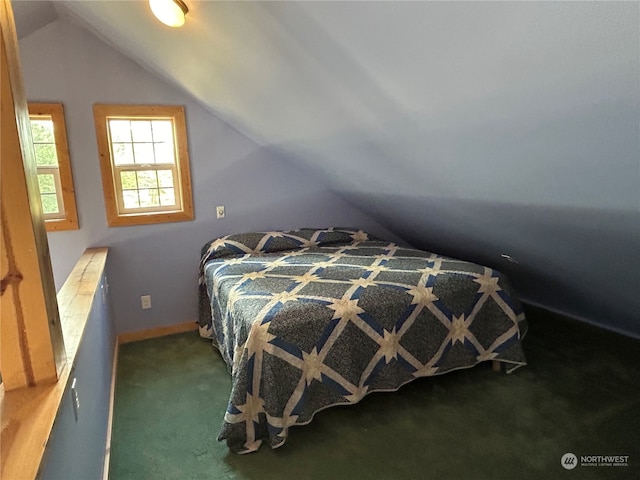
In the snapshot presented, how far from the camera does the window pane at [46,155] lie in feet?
9.49

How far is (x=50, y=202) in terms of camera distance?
9.70 feet

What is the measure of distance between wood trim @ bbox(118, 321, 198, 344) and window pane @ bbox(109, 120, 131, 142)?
4.91 feet

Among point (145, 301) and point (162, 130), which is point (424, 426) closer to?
point (145, 301)

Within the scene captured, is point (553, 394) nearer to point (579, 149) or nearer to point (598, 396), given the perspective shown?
point (598, 396)

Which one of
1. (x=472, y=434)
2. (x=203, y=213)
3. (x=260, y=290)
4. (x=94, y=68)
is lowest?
(x=472, y=434)

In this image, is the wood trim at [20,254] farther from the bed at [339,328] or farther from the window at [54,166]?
the window at [54,166]

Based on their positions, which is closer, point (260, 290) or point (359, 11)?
point (359, 11)

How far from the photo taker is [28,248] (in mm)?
969

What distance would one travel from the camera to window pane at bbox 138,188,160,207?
3.25 meters

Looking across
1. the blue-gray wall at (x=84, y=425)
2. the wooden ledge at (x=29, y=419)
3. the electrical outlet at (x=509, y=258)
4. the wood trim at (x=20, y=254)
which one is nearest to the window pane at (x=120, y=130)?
the blue-gray wall at (x=84, y=425)

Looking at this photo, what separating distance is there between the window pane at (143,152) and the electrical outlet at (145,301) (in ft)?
3.45

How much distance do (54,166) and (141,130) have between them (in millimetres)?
651

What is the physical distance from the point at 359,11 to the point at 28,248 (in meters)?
1.09

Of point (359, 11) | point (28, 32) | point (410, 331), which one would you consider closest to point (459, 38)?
point (359, 11)
